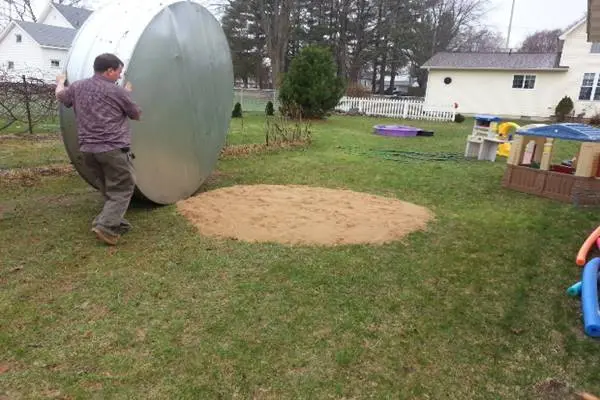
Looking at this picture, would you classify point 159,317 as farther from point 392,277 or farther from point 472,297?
point 472,297

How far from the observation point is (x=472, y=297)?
3801 millimetres

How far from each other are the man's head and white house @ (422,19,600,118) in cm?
2824

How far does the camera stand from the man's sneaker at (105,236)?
451 cm

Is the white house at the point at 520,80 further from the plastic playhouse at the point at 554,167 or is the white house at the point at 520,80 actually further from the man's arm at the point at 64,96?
the man's arm at the point at 64,96

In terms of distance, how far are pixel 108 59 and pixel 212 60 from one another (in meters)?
2.11

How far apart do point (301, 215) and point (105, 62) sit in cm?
267

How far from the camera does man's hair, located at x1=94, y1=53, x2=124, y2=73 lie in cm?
433

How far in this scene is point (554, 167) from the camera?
7.83m

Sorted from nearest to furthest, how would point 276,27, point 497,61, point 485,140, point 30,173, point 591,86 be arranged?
point 30,173
point 485,140
point 591,86
point 497,61
point 276,27

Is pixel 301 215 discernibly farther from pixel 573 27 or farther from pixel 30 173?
pixel 573 27

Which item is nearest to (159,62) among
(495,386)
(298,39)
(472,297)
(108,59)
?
(108,59)

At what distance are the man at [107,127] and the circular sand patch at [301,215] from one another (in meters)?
0.96

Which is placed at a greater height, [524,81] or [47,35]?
[47,35]

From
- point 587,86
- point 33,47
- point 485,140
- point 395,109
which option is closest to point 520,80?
point 587,86
